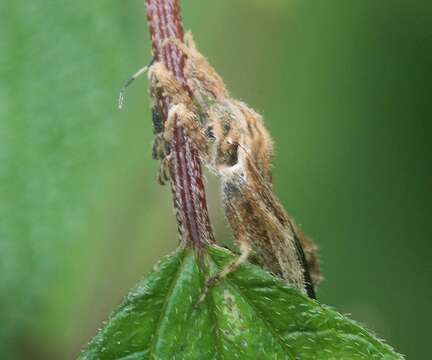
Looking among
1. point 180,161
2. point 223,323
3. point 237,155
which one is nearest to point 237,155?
point 237,155

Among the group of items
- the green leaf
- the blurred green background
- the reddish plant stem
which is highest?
the blurred green background

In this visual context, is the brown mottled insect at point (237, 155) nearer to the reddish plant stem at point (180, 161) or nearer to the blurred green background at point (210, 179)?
the reddish plant stem at point (180, 161)

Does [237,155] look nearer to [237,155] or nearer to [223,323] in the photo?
[237,155]

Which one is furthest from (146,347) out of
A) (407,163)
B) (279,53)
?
(407,163)

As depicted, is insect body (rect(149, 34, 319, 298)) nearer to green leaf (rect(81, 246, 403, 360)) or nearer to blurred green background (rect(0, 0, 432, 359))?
green leaf (rect(81, 246, 403, 360))

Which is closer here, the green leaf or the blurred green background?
the green leaf

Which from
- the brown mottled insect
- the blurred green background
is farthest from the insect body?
the blurred green background

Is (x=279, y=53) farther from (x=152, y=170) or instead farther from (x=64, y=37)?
(x=64, y=37)
